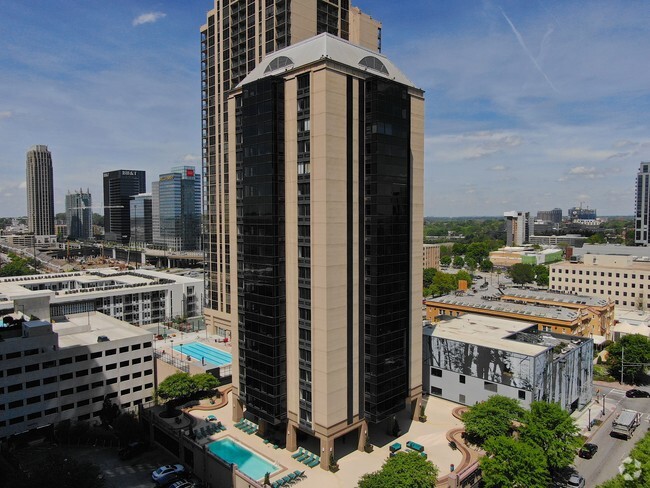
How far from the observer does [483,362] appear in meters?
74.4

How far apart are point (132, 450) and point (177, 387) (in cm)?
1099

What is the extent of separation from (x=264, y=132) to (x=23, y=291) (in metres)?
96.0

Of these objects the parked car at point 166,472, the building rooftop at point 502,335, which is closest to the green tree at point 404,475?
the parked car at point 166,472

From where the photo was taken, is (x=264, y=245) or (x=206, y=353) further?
(x=206, y=353)

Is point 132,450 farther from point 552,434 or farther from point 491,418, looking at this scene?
point 552,434

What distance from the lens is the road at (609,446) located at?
60312mm

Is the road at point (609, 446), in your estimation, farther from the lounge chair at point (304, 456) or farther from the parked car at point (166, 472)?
the parked car at point (166, 472)

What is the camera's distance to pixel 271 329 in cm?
6184

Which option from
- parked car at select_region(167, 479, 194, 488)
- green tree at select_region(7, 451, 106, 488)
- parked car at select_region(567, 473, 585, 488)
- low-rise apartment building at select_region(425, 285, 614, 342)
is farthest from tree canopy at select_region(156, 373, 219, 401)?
parked car at select_region(567, 473, 585, 488)

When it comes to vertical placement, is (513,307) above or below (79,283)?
below

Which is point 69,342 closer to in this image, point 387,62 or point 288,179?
point 288,179

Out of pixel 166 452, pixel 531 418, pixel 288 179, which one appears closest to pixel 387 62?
pixel 288 179

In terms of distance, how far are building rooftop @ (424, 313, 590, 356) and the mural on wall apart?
103 cm

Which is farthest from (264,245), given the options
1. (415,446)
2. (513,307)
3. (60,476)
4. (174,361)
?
(513,307)
